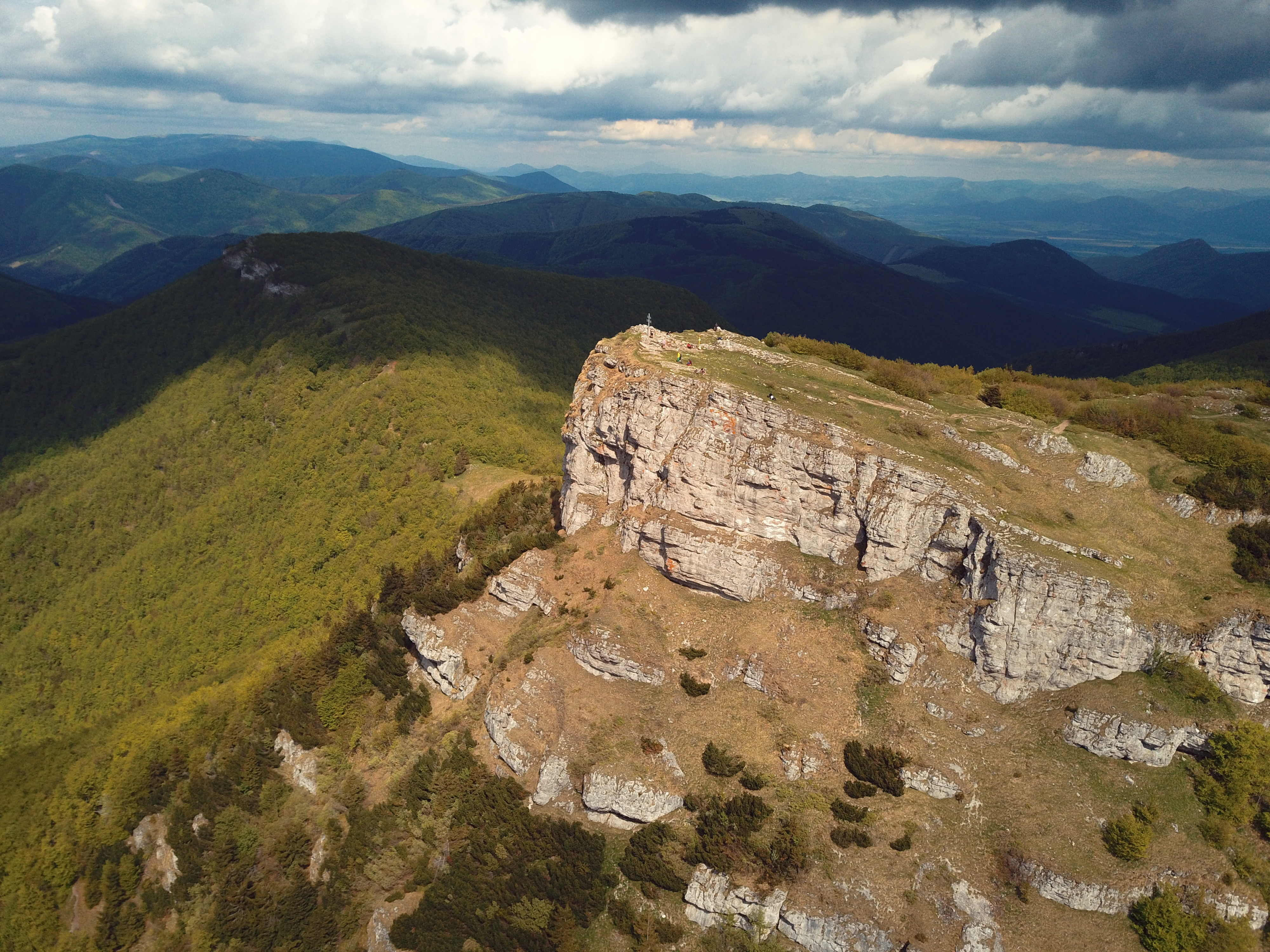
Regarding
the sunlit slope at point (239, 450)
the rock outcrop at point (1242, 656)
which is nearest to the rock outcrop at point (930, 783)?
the rock outcrop at point (1242, 656)

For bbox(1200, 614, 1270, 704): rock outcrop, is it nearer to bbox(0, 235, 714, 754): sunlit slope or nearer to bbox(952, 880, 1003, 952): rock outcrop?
bbox(952, 880, 1003, 952): rock outcrop

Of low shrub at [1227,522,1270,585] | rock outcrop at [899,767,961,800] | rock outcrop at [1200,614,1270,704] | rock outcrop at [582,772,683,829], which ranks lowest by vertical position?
rock outcrop at [582,772,683,829]

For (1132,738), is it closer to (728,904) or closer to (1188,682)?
(1188,682)

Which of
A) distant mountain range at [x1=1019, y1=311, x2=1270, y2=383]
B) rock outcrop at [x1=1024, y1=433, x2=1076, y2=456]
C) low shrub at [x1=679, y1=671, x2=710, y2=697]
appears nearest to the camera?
low shrub at [x1=679, y1=671, x2=710, y2=697]

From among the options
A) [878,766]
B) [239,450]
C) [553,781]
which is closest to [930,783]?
[878,766]

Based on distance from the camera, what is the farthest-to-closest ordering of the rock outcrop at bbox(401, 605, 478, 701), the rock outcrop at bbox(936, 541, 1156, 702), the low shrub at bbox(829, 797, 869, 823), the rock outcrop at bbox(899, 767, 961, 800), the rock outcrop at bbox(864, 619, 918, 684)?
the rock outcrop at bbox(401, 605, 478, 701)
the rock outcrop at bbox(864, 619, 918, 684)
the rock outcrop at bbox(899, 767, 961, 800)
the rock outcrop at bbox(936, 541, 1156, 702)
the low shrub at bbox(829, 797, 869, 823)

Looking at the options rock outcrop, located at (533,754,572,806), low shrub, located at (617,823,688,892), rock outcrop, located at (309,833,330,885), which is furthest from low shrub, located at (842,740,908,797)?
rock outcrop, located at (309,833,330,885)
